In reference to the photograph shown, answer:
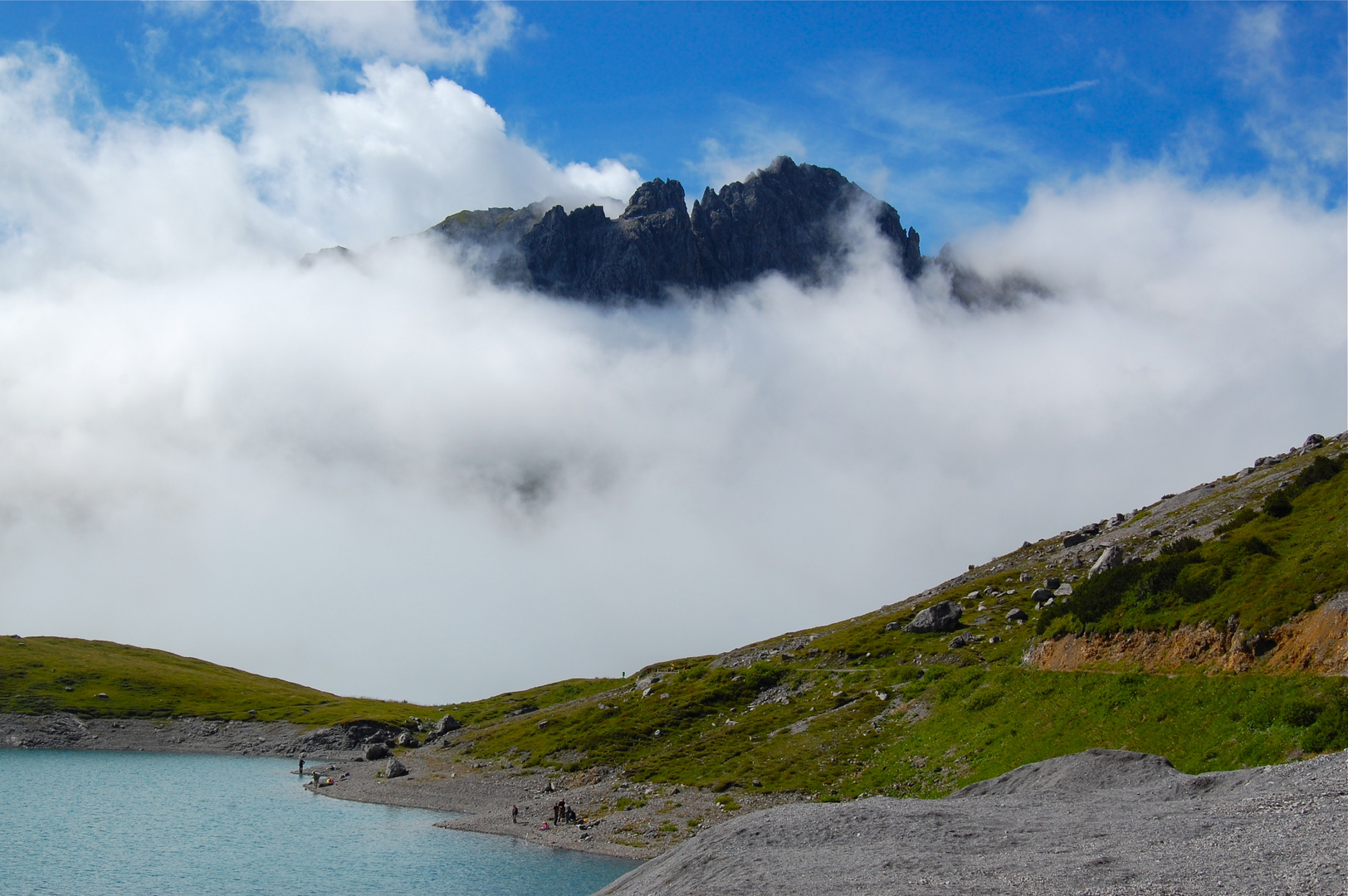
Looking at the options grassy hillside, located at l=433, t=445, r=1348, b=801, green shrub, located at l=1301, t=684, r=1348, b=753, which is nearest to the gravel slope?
green shrub, located at l=1301, t=684, r=1348, b=753

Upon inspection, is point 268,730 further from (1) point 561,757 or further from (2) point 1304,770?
(2) point 1304,770

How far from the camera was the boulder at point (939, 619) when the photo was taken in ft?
363

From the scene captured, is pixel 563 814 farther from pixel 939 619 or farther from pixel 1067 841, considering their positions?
pixel 1067 841

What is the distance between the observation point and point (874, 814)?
3525cm

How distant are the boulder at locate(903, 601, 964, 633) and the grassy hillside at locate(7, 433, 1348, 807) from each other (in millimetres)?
2262

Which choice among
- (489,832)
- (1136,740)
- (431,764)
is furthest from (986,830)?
(431,764)

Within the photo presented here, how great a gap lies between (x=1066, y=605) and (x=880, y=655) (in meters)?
39.1

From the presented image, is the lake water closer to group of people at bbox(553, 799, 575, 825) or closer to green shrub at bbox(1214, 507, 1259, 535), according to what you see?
group of people at bbox(553, 799, 575, 825)

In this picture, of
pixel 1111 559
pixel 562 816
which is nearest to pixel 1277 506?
pixel 1111 559

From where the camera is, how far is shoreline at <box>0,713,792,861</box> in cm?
7162

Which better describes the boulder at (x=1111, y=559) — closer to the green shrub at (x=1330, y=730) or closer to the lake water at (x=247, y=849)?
the green shrub at (x=1330, y=730)

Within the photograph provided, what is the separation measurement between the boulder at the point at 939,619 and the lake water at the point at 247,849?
61.2 m

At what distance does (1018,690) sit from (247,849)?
73026mm

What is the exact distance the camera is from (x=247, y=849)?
77.7 m
